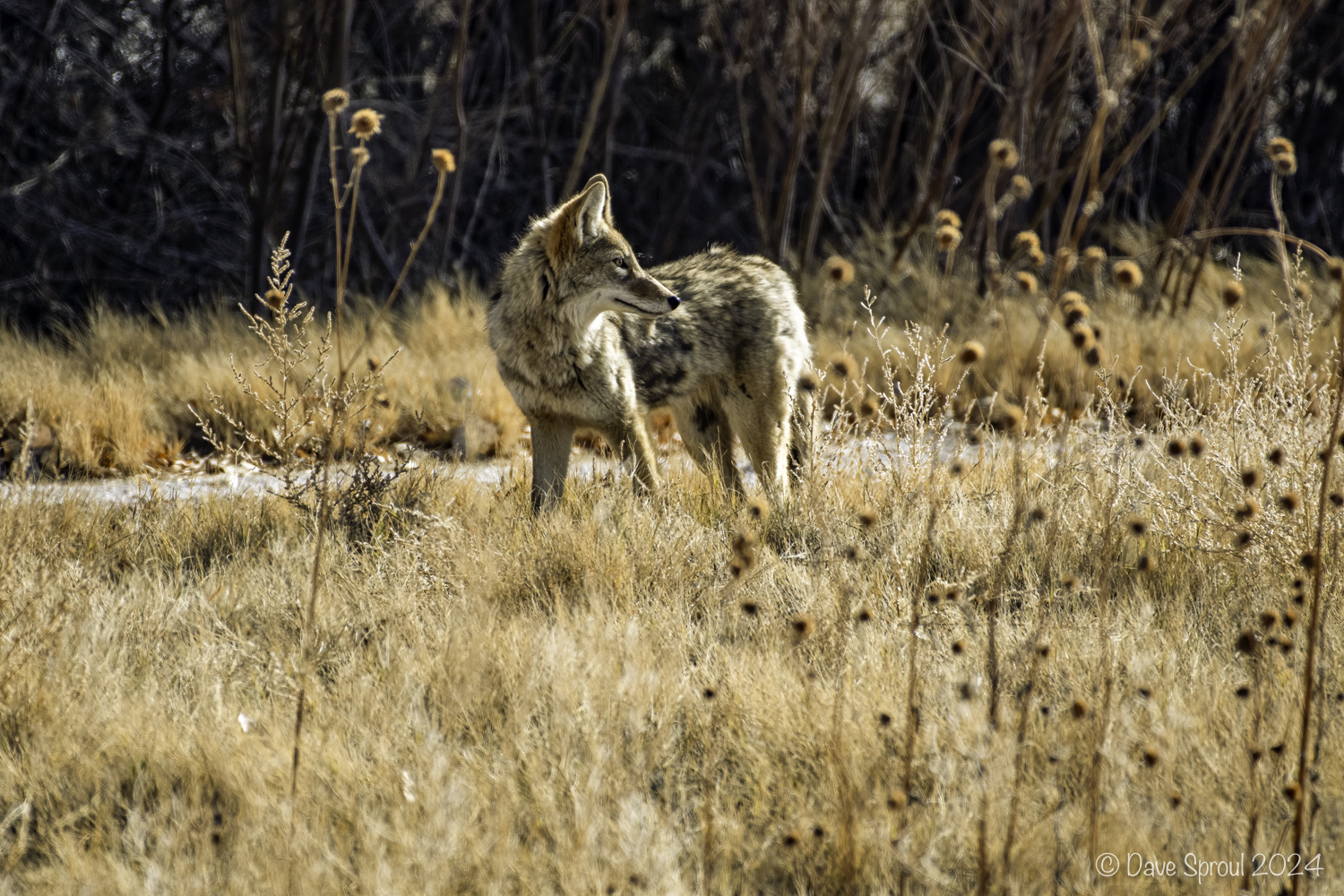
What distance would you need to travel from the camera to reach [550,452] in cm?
542

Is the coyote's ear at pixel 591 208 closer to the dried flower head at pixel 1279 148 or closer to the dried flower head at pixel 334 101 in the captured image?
the dried flower head at pixel 334 101

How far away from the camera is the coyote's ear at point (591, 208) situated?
516 cm

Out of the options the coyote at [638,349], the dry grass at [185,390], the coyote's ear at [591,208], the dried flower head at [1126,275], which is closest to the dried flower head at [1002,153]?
the dried flower head at [1126,275]

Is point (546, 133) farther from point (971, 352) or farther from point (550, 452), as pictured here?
point (971, 352)

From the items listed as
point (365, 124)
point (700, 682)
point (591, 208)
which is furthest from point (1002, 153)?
point (591, 208)

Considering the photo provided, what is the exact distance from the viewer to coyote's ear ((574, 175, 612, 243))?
203 inches

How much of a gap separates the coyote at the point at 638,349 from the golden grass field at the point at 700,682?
406mm

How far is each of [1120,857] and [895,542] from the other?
1.78 metres

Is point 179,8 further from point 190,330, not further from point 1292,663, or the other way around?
point 1292,663

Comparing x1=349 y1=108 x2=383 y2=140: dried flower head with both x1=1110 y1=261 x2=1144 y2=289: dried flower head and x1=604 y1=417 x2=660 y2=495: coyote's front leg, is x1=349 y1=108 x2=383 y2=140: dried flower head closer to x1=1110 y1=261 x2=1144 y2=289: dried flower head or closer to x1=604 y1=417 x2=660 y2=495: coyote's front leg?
x1=1110 y1=261 x2=1144 y2=289: dried flower head

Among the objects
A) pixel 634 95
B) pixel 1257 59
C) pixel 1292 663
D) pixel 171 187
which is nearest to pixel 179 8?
pixel 171 187

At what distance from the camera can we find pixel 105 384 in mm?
7355

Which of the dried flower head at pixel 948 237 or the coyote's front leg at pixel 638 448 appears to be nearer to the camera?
the dried flower head at pixel 948 237

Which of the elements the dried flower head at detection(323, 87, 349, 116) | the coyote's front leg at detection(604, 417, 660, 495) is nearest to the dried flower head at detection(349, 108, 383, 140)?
the dried flower head at detection(323, 87, 349, 116)
